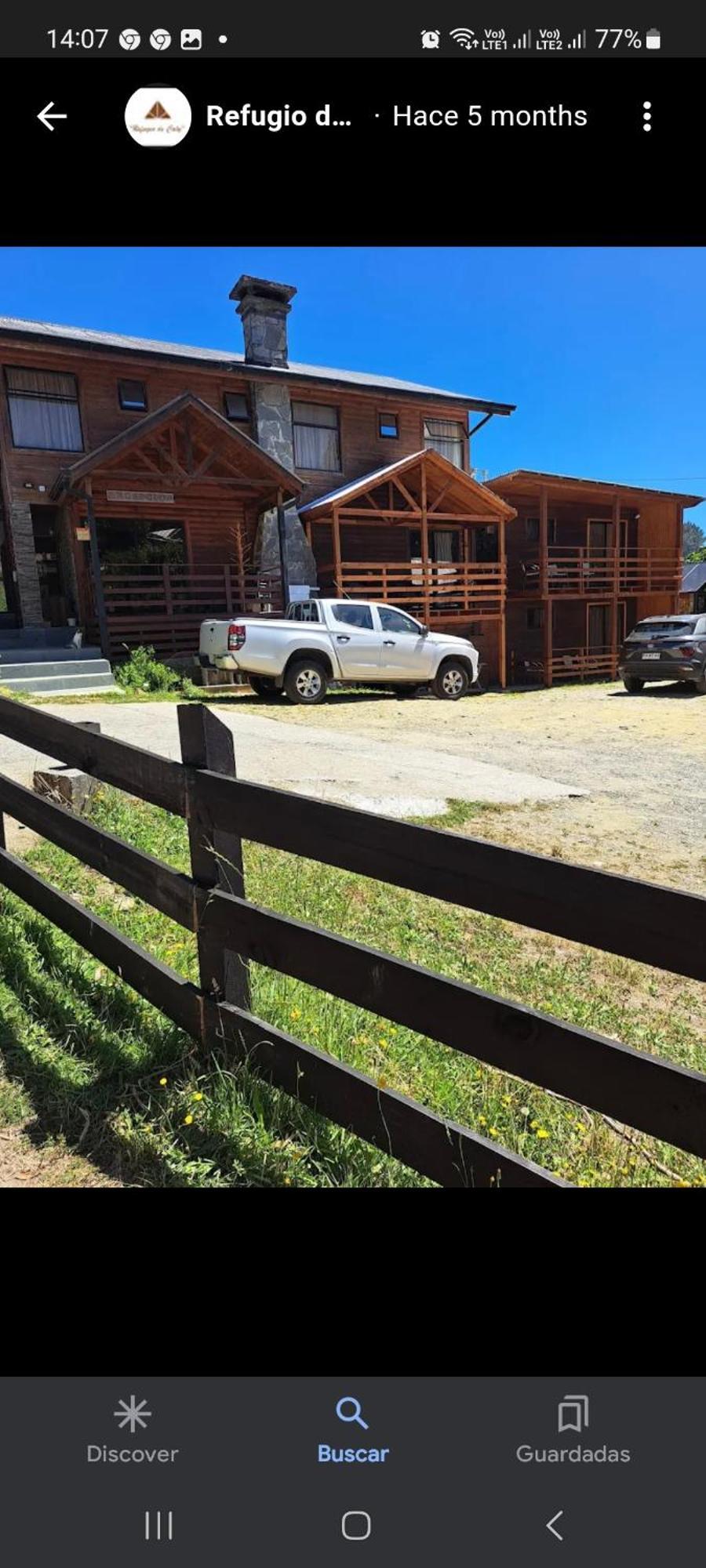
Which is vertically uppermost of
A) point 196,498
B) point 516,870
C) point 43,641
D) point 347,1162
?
point 196,498

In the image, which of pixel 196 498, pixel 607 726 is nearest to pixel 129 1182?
pixel 607 726

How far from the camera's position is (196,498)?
60.3ft

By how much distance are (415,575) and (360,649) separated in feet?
21.2

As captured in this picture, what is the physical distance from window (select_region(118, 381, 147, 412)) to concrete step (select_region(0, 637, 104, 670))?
6.80m

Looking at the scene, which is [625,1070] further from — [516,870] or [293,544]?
[293,544]

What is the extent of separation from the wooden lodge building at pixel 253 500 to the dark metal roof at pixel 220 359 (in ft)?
0.31

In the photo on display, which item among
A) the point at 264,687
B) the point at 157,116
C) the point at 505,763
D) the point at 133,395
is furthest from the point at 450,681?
the point at 157,116

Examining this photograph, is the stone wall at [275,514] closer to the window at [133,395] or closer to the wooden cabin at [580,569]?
the window at [133,395]

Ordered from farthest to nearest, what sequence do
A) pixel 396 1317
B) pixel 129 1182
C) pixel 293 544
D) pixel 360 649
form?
pixel 293 544, pixel 360 649, pixel 129 1182, pixel 396 1317

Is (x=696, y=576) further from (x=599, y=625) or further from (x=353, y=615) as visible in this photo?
(x=353, y=615)

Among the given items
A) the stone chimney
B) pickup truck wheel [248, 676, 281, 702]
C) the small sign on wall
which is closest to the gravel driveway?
pickup truck wheel [248, 676, 281, 702]

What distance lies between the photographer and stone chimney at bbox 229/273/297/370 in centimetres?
2011
